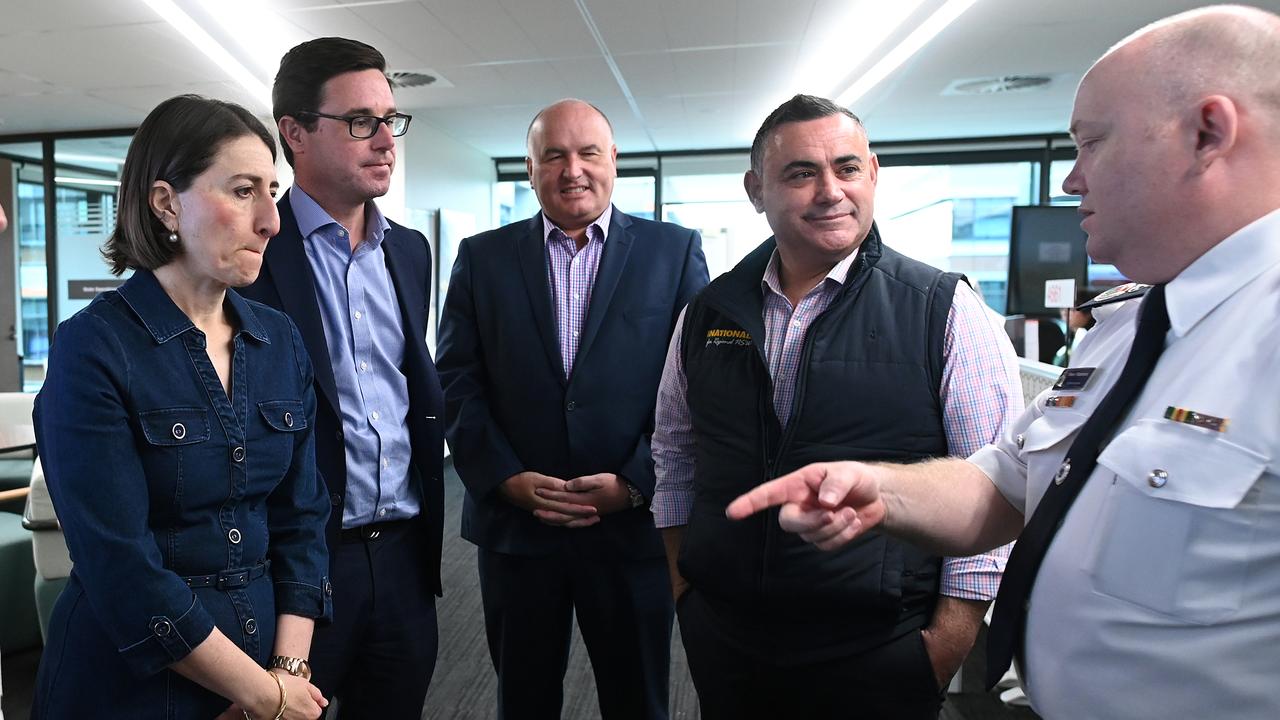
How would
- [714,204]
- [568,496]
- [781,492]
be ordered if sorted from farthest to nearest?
[714,204]
[568,496]
[781,492]

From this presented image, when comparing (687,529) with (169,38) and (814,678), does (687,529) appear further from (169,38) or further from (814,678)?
(169,38)

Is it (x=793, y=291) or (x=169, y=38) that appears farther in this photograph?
(x=169, y=38)

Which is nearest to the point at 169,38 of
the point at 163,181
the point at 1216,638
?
the point at 163,181

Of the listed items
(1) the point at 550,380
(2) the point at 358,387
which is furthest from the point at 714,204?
(2) the point at 358,387

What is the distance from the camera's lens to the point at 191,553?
110 centimetres

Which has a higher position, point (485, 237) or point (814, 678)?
point (485, 237)

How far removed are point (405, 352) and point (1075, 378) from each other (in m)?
1.28

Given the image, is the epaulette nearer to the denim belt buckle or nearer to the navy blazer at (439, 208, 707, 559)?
the navy blazer at (439, 208, 707, 559)

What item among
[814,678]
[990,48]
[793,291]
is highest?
[990,48]

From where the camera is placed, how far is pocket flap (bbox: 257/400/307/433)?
1.21 m

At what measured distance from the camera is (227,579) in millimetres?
1142

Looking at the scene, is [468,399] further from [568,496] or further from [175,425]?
[175,425]

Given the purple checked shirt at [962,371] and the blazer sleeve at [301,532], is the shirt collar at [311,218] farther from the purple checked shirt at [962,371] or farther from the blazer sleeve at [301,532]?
the purple checked shirt at [962,371]

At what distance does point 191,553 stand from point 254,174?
0.57m
